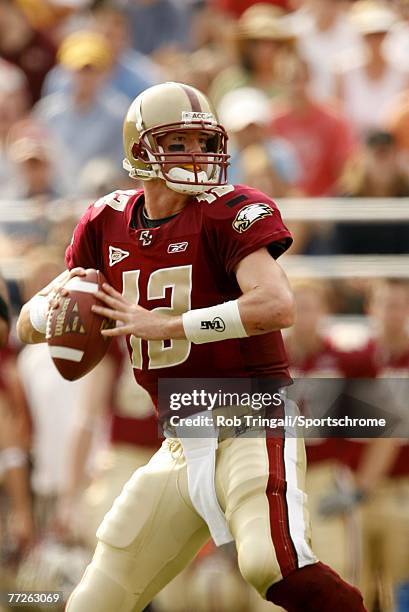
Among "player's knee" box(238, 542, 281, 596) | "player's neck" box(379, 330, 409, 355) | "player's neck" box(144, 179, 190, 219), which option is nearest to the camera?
"player's knee" box(238, 542, 281, 596)

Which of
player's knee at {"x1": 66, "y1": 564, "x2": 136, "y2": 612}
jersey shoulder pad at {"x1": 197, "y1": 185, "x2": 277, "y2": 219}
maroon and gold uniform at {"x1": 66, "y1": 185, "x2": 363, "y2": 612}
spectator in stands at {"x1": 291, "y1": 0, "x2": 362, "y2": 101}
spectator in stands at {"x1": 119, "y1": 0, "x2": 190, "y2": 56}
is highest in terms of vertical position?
spectator in stands at {"x1": 119, "y1": 0, "x2": 190, "y2": 56}

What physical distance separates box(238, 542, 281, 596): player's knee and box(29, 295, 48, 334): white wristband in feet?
3.56

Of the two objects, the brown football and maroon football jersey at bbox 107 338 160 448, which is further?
maroon football jersey at bbox 107 338 160 448

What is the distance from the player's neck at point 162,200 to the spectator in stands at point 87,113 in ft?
11.6

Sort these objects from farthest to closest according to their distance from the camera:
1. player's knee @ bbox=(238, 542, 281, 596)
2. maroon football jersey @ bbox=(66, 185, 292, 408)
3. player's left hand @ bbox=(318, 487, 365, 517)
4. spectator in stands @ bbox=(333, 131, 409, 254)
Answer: spectator in stands @ bbox=(333, 131, 409, 254) → player's left hand @ bbox=(318, 487, 365, 517) → maroon football jersey @ bbox=(66, 185, 292, 408) → player's knee @ bbox=(238, 542, 281, 596)

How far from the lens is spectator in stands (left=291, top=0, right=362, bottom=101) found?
8734mm

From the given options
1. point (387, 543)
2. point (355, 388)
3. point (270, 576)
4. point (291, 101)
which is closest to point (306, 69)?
point (291, 101)

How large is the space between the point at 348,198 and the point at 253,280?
341cm

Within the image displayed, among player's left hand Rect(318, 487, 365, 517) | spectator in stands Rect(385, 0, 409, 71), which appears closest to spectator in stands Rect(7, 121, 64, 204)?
spectator in stands Rect(385, 0, 409, 71)

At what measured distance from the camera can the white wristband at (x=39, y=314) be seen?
489 centimetres

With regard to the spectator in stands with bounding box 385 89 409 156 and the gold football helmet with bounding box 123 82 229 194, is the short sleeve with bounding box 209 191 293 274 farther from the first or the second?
the spectator in stands with bounding box 385 89 409 156

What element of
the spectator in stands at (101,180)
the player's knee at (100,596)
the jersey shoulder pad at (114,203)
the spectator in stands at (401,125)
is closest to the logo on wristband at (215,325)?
the jersey shoulder pad at (114,203)

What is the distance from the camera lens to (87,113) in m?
8.50

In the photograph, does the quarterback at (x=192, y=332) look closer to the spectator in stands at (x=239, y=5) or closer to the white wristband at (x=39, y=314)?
the white wristband at (x=39, y=314)
